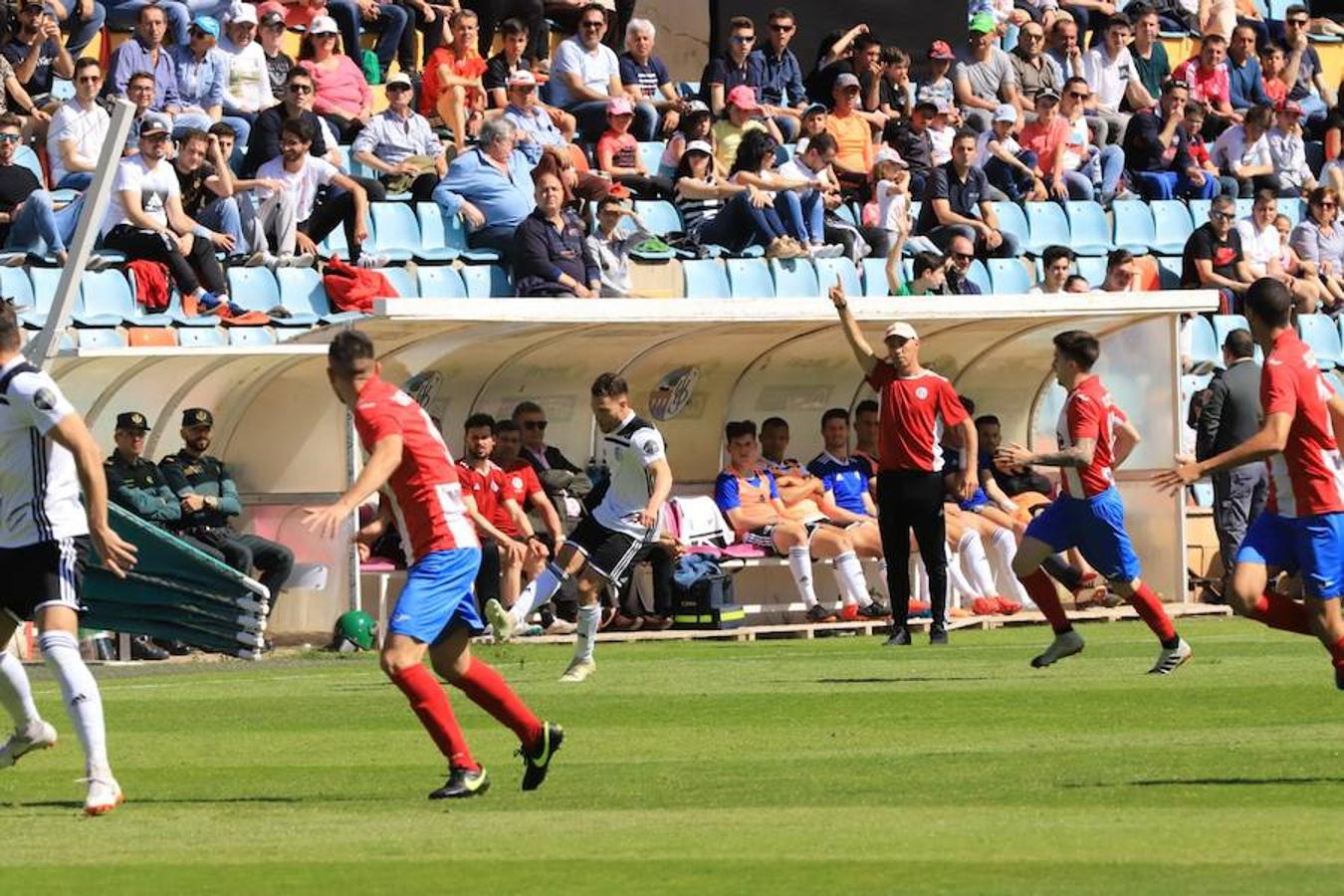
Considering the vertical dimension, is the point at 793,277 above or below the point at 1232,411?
above

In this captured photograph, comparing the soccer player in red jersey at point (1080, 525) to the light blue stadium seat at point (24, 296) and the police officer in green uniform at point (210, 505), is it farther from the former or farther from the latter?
the light blue stadium seat at point (24, 296)

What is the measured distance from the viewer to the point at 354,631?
65.9 ft

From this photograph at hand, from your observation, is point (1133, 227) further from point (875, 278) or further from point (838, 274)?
point (838, 274)

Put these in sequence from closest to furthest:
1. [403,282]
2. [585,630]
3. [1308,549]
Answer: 1. [1308,549]
2. [585,630]
3. [403,282]

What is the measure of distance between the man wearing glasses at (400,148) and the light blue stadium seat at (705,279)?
2.36 meters

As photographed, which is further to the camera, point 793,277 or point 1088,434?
point 793,277

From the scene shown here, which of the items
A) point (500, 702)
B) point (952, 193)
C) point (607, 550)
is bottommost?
point (607, 550)

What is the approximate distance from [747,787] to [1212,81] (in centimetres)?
2269

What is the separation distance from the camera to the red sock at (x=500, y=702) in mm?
10188

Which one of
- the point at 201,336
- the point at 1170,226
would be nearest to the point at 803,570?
the point at 201,336

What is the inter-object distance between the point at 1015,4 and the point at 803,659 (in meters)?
15.0

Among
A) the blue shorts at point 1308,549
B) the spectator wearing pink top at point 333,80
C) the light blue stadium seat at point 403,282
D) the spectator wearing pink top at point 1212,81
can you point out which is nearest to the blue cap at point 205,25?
the spectator wearing pink top at point 333,80

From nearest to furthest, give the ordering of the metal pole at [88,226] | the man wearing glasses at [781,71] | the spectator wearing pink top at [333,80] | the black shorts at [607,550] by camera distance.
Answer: the metal pole at [88,226]
the black shorts at [607,550]
the spectator wearing pink top at [333,80]
the man wearing glasses at [781,71]

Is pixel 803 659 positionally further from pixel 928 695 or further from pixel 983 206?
pixel 983 206
